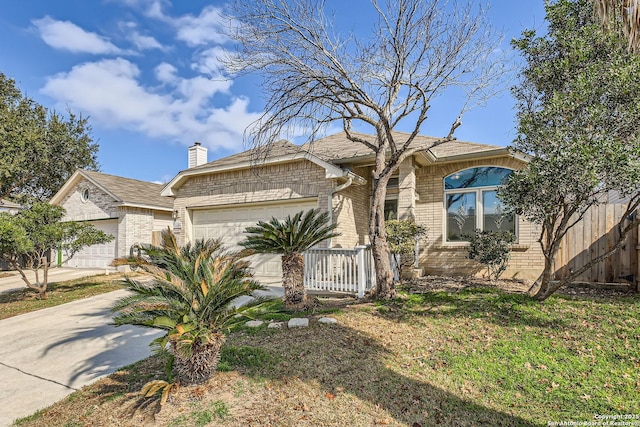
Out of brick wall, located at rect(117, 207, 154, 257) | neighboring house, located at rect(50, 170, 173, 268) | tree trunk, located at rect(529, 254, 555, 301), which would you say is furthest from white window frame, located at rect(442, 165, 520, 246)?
brick wall, located at rect(117, 207, 154, 257)

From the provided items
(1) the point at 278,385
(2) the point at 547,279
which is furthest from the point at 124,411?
(2) the point at 547,279

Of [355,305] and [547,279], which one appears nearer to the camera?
[547,279]

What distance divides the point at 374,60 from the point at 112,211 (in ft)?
46.0

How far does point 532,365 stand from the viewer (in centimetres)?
449

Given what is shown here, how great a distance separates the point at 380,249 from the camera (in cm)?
761

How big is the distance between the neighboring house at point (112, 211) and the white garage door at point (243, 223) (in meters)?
4.27

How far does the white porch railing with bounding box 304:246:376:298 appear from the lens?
8.26 metres

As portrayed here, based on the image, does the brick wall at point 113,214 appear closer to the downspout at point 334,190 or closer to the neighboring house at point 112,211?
the neighboring house at point 112,211

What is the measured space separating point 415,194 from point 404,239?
6.88 feet

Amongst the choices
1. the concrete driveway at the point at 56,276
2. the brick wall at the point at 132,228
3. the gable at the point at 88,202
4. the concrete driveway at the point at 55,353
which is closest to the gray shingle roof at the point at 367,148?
the concrete driveway at the point at 55,353

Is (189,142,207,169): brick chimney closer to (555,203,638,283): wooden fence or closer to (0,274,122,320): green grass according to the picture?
(0,274,122,320): green grass

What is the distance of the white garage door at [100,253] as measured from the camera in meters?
16.1

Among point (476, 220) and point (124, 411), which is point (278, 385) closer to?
point (124, 411)

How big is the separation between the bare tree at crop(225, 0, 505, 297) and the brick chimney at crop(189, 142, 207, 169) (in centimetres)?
721
